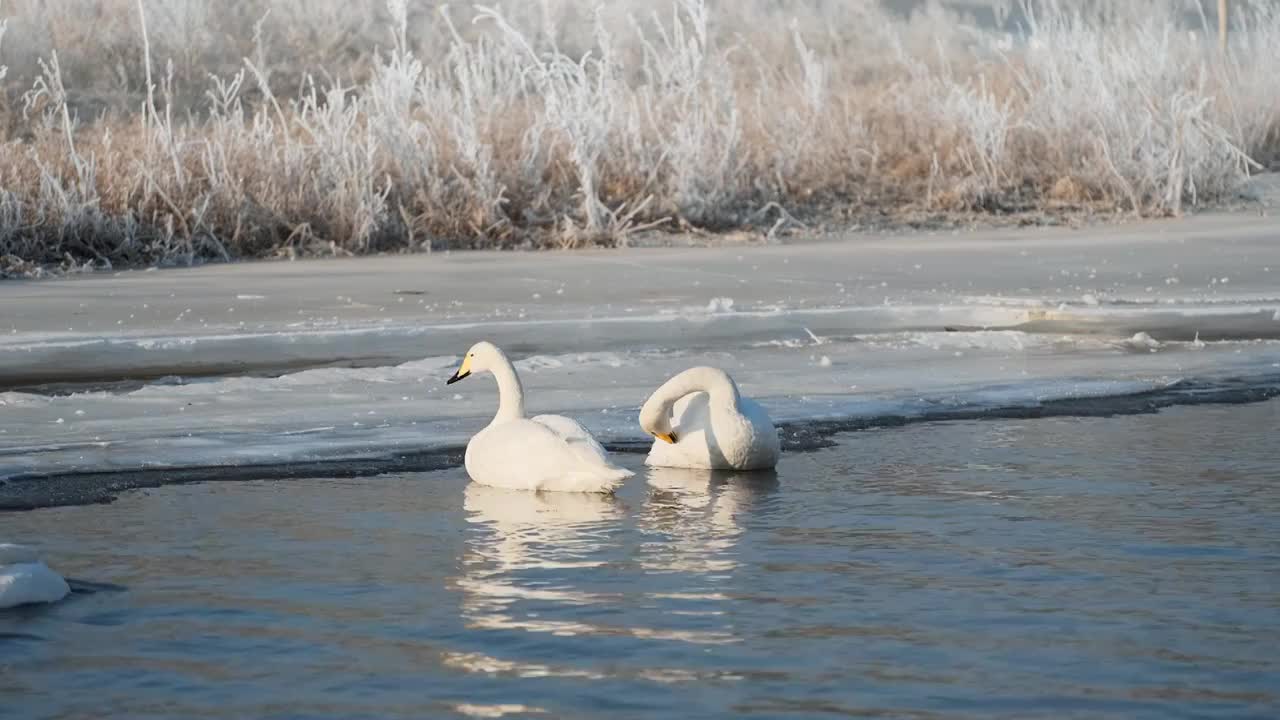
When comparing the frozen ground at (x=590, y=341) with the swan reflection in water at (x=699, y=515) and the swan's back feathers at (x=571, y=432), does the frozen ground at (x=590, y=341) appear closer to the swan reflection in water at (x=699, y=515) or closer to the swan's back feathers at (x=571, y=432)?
the swan's back feathers at (x=571, y=432)

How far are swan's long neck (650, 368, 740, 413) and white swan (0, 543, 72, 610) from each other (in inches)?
104

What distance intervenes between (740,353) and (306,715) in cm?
625

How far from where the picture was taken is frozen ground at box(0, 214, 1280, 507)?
872 centimetres

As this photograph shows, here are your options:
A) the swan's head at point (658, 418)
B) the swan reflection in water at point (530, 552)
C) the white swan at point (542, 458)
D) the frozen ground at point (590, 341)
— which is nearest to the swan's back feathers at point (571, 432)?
the white swan at point (542, 458)

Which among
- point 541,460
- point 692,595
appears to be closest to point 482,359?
point 541,460

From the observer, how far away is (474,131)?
1658 centimetres

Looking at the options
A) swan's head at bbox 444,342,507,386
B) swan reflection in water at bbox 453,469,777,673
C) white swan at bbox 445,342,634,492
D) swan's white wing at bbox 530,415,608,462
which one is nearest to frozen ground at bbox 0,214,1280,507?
swan's head at bbox 444,342,507,386

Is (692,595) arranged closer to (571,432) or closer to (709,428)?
(571,432)

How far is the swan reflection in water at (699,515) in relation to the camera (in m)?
6.37

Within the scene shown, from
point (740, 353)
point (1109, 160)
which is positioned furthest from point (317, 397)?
point (1109, 160)

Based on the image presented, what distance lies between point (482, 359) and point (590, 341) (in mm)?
2922

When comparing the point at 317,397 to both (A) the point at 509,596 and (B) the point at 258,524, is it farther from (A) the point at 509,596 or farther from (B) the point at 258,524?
(A) the point at 509,596

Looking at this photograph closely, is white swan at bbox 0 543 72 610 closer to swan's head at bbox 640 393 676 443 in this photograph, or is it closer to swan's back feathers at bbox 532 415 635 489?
swan's back feathers at bbox 532 415 635 489

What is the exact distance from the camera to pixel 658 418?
26.3 ft
